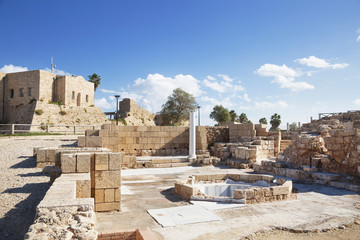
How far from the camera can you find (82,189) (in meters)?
5.00

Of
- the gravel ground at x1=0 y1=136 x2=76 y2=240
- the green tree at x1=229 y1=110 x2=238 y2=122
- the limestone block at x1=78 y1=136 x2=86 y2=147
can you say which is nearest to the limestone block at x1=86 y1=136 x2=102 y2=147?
the limestone block at x1=78 y1=136 x2=86 y2=147

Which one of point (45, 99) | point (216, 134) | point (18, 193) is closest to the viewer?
point (18, 193)

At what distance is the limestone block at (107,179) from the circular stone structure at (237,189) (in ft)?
7.01

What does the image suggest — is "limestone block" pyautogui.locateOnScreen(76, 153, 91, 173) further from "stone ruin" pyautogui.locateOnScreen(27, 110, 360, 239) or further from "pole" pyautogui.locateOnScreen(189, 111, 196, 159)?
"pole" pyautogui.locateOnScreen(189, 111, 196, 159)

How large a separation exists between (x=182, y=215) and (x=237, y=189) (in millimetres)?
1861

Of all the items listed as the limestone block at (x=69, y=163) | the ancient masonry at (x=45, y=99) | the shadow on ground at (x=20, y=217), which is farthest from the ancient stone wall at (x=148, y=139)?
the ancient masonry at (x=45, y=99)

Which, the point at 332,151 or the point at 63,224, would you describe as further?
the point at 332,151

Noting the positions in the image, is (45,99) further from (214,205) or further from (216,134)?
(214,205)

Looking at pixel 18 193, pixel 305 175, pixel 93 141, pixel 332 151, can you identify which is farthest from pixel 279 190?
pixel 93 141

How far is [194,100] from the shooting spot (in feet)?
133

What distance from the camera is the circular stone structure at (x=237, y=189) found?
6.63 m

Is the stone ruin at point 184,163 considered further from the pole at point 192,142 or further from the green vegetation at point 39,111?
the green vegetation at point 39,111

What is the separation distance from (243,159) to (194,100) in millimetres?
27415

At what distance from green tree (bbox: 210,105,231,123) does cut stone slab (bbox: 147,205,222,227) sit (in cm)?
4054
